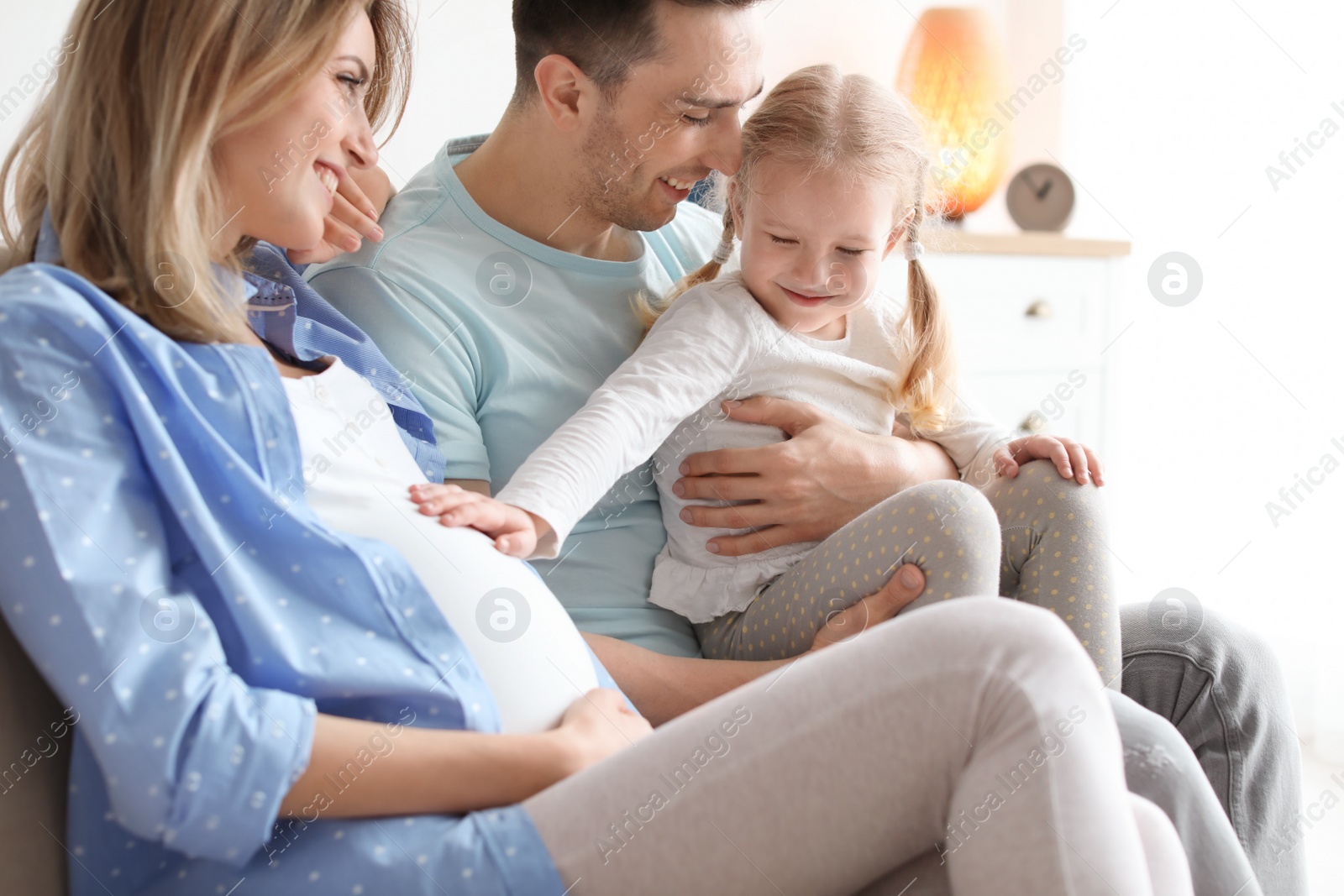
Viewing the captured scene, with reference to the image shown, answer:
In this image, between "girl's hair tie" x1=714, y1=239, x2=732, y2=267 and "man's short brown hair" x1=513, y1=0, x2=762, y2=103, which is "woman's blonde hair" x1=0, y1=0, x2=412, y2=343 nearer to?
"man's short brown hair" x1=513, y1=0, x2=762, y2=103

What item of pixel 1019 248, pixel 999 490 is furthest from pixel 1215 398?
pixel 999 490

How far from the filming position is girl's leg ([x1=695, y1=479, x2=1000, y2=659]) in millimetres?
1001

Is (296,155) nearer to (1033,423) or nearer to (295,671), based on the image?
(295,671)

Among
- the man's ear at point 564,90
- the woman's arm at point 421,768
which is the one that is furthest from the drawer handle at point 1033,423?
the woman's arm at point 421,768

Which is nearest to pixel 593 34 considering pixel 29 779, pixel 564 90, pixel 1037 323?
pixel 564 90

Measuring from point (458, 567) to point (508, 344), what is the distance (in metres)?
0.38

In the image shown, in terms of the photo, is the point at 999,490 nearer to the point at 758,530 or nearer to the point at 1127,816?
the point at 758,530

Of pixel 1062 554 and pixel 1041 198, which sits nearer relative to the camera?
pixel 1062 554

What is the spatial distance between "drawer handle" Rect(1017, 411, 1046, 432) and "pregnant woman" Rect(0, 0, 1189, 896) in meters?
1.48

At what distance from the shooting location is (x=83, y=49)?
2.46 ft

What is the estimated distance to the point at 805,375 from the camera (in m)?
1.24

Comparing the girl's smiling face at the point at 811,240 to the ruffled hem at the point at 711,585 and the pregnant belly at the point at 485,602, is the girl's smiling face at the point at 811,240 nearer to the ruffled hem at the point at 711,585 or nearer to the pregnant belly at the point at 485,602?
the ruffled hem at the point at 711,585

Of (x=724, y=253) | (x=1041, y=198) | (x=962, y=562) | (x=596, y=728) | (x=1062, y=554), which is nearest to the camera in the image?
(x=596, y=728)

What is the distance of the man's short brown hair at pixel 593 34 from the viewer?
1.20 metres
